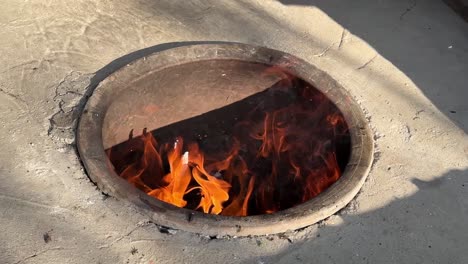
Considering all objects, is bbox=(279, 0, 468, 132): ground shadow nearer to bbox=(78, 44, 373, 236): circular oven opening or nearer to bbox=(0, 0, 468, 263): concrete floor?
bbox=(0, 0, 468, 263): concrete floor

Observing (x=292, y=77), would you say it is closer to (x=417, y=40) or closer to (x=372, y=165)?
(x=372, y=165)

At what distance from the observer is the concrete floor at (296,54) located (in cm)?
229

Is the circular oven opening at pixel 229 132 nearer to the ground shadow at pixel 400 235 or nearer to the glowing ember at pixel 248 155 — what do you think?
the glowing ember at pixel 248 155

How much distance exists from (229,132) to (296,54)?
605 mm

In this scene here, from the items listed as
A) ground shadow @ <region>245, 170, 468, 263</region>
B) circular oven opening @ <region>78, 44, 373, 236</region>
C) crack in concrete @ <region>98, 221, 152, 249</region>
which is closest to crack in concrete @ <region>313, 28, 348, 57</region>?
circular oven opening @ <region>78, 44, 373, 236</region>

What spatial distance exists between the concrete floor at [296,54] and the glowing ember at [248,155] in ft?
0.74

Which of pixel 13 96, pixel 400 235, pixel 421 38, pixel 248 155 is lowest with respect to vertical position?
pixel 248 155

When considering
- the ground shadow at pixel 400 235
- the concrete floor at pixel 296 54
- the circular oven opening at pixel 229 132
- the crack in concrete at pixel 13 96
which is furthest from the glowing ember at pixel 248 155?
the crack in concrete at pixel 13 96

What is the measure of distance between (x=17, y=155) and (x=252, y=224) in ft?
3.42

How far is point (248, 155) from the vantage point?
3439mm

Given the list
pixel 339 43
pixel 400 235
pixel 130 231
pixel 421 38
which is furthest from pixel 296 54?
pixel 130 231

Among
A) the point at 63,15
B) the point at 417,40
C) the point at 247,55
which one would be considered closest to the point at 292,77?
the point at 247,55

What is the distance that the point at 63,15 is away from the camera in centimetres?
320

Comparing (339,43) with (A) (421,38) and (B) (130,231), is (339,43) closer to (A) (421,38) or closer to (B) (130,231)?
(A) (421,38)
